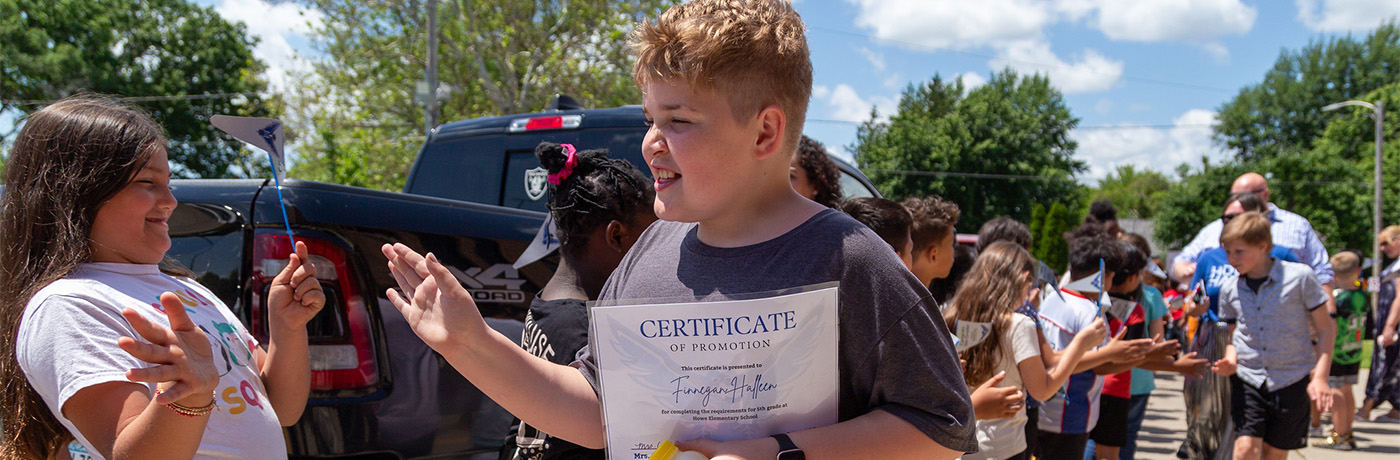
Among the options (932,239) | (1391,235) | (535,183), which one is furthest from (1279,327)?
(1391,235)

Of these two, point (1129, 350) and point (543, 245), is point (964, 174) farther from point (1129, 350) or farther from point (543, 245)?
point (543, 245)

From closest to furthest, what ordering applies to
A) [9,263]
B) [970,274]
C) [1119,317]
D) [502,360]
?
[502,360] < [9,263] < [970,274] < [1119,317]

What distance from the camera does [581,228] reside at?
241 cm

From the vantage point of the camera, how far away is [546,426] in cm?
146

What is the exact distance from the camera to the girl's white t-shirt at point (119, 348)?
1.62m

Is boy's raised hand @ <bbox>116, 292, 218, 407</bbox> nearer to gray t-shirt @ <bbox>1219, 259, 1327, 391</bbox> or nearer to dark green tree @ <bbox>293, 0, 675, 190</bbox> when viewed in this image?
gray t-shirt @ <bbox>1219, 259, 1327, 391</bbox>

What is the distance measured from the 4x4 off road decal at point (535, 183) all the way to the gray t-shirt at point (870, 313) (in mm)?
3229

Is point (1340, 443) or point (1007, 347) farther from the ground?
point (1007, 347)

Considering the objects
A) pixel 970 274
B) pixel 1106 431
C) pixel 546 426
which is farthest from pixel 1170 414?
pixel 546 426

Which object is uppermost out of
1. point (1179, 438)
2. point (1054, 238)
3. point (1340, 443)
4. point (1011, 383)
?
point (1011, 383)

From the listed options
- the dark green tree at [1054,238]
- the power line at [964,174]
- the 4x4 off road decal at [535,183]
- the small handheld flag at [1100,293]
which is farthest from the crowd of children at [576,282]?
the power line at [964,174]

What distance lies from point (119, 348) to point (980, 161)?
143 ft

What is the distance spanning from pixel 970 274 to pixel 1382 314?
7.99 m

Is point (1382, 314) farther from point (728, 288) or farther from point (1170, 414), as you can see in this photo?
point (728, 288)
